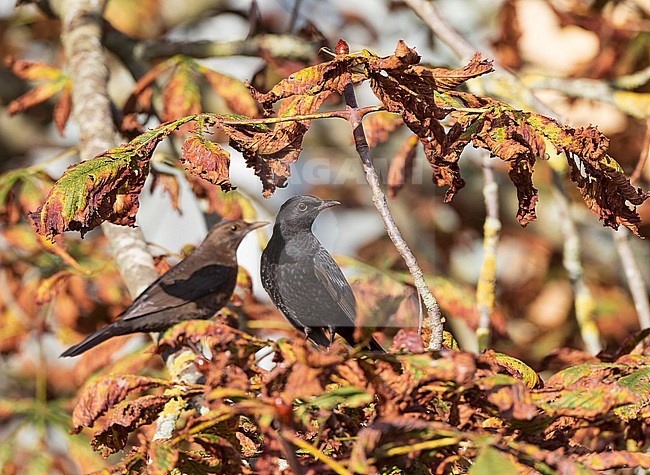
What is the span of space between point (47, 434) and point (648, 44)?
3.66 meters

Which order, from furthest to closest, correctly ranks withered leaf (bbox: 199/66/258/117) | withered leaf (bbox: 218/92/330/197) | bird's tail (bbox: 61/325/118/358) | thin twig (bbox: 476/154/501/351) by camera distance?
withered leaf (bbox: 199/66/258/117) < bird's tail (bbox: 61/325/118/358) < thin twig (bbox: 476/154/501/351) < withered leaf (bbox: 218/92/330/197)

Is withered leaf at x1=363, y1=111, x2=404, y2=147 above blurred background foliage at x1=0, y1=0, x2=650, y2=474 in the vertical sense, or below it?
above

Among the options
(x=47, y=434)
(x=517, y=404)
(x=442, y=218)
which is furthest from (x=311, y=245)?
(x=442, y=218)

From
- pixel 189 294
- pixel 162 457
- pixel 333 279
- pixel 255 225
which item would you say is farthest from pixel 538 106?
pixel 162 457

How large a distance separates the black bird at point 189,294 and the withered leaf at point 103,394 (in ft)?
3.41

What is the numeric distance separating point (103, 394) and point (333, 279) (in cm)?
64

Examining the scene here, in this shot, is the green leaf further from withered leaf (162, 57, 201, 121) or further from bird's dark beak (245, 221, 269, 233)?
withered leaf (162, 57, 201, 121)

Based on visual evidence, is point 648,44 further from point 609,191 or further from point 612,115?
point 609,191

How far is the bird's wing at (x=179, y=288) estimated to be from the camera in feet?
8.38

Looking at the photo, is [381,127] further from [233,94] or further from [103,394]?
[103,394]

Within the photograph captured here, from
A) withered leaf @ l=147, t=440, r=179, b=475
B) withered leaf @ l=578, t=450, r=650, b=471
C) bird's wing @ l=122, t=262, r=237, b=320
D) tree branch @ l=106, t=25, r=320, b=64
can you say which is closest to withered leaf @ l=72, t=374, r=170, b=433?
withered leaf @ l=147, t=440, r=179, b=475

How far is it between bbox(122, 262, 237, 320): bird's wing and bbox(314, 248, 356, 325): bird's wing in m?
0.68

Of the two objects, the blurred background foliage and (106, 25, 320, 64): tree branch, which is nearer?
the blurred background foliage

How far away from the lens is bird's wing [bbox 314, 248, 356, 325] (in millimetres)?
1953
